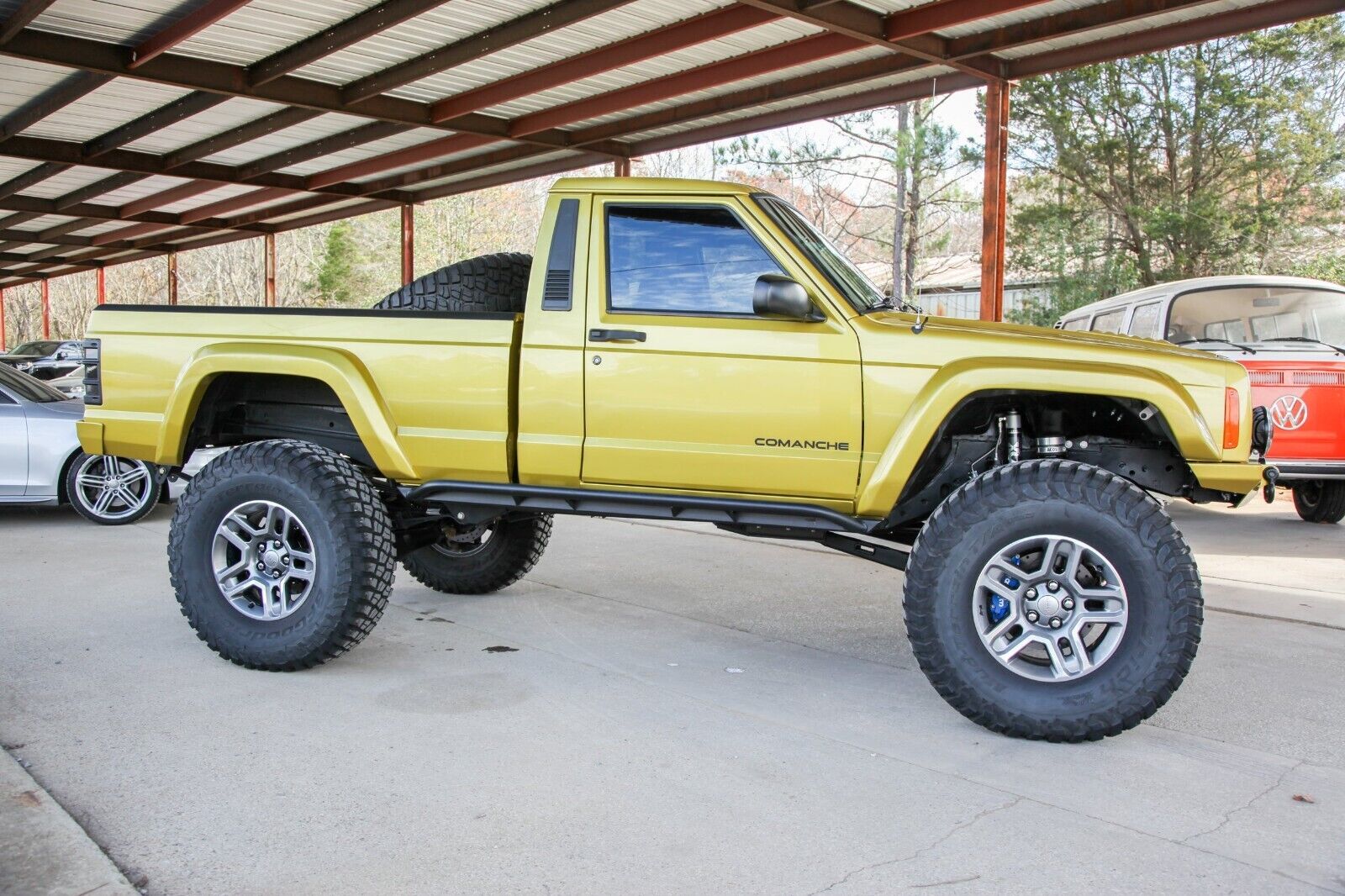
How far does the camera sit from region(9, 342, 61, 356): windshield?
2869 cm

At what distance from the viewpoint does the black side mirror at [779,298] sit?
4.57 metres

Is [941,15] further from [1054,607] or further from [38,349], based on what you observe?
[38,349]

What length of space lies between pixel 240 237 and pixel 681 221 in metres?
26.9

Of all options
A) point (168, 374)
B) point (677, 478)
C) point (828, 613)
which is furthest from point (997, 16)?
point (168, 374)

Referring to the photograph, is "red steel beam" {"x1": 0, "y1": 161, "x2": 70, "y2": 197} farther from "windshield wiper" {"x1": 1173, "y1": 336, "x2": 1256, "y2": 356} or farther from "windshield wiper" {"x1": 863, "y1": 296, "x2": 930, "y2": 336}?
"windshield wiper" {"x1": 863, "y1": 296, "x2": 930, "y2": 336}

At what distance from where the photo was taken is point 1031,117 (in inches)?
754

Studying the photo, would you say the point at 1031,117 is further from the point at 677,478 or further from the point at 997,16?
the point at 677,478

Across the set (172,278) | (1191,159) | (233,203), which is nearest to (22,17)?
(233,203)

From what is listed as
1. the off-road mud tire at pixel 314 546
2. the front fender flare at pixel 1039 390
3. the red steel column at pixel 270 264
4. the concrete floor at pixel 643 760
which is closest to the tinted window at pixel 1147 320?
the concrete floor at pixel 643 760

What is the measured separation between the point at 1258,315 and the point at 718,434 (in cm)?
701

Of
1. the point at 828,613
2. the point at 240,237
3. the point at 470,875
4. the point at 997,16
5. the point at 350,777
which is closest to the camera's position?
the point at 470,875

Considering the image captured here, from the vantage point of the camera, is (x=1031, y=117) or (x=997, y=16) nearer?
(x=997, y=16)

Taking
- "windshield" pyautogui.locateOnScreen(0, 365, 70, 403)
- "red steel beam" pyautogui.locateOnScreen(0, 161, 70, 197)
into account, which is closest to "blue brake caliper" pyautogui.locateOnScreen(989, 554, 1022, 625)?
"windshield" pyautogui.locateOnScreen(0, 365, 70, 403)

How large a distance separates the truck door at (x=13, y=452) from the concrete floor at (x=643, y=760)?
3.25 metres
